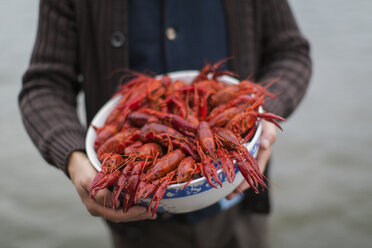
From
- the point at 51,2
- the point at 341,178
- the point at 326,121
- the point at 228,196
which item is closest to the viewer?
the point at 228,196

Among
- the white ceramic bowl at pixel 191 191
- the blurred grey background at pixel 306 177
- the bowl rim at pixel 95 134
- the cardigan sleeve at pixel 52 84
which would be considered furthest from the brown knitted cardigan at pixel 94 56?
the blurred grey background at pixel 306 177

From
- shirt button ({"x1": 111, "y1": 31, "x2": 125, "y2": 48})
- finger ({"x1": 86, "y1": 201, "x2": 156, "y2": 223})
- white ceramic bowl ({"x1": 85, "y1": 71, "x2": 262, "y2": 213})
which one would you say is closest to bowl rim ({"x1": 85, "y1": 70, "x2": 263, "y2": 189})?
white ceramic bowl ({"x1": 85, "y1": 71, "x2": 262, "y2": 213})

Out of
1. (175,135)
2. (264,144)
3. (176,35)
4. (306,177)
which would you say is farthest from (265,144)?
(306,177)

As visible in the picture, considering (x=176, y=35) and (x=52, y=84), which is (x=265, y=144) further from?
(x=52, y=84)

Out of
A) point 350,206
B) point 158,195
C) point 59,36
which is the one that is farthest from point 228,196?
point 350,206

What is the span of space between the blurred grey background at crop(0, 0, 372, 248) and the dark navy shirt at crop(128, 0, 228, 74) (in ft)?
5.03

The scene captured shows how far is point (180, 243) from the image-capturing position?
137cm

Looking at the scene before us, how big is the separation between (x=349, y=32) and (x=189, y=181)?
4121 mm

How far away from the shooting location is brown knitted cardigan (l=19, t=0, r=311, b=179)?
111 centimetres

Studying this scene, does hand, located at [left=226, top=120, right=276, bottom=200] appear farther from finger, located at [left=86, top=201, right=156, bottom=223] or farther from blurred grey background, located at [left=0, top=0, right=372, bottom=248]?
blurred grey background, located at [left=0, top=0, right=372, bottom=248]

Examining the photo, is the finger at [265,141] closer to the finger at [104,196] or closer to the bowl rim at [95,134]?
the bowl rim at [95,134]

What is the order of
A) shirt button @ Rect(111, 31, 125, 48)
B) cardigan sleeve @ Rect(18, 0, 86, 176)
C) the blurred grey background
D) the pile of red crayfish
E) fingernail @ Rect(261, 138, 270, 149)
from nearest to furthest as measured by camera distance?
1. the pile of red crayfish
2. fingernail @ Rect(261, 138, 270, 149)
3. cardigan sleeve @ Rect(18, 0, 86, 176)
4. shirt button @ Rect(111, 31, 125, 48)
5. the blurred grey background

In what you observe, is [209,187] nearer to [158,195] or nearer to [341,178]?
[158,195]

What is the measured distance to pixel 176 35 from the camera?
119cm
